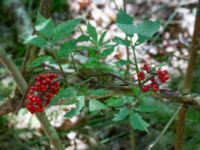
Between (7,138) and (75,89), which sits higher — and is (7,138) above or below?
below

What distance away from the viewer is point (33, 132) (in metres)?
2.45

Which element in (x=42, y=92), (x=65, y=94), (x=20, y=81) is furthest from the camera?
(x=20, y=81)

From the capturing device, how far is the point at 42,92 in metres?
1.13

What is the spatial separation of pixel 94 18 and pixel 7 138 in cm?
129

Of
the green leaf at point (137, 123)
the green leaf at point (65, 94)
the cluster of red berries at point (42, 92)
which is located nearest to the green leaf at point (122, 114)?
the green leaf at point (137, 123)

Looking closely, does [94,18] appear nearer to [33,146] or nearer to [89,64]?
[33,146]

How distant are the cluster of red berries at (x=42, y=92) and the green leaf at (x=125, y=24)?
280 millimetres

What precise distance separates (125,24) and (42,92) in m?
0.34

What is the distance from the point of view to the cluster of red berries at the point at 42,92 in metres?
1.13

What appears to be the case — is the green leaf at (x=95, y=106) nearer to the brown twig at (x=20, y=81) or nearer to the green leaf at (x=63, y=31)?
the green leaf at (x=63, y=31)

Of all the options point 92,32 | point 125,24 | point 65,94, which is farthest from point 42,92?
point 125,24

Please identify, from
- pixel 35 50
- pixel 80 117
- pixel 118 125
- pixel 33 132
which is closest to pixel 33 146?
A: pixel 33 132

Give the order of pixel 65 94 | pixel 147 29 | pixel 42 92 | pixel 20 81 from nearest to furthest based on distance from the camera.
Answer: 1. pixel 147 29
2. pixel 65 94
3. pixel 42 92
4. pixel 20 81

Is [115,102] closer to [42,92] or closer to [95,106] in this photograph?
[95,106]
